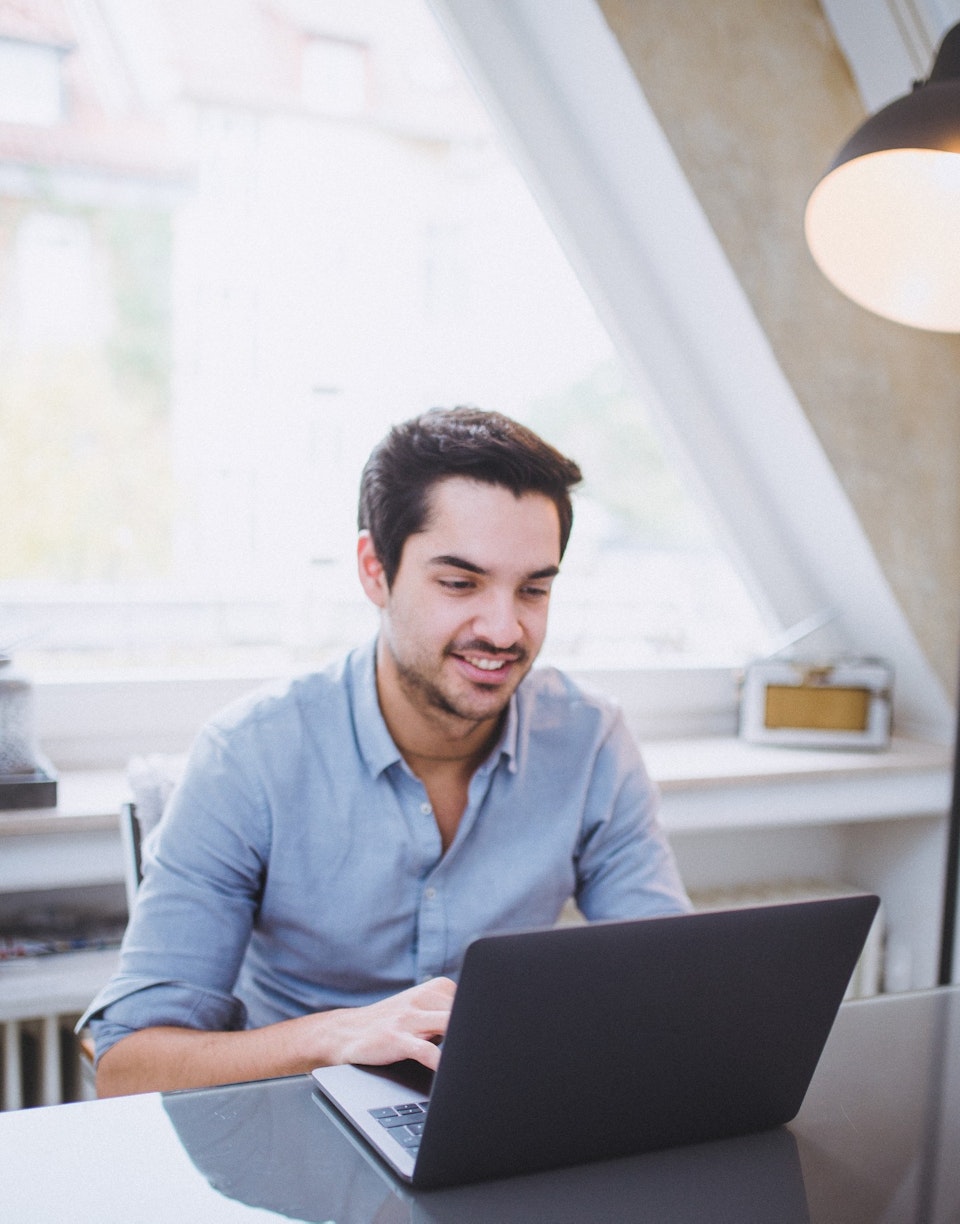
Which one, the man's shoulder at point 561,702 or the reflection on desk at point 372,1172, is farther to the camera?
the man's shoulder at point 561,702

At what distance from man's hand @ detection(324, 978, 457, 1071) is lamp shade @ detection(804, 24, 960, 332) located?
0.94 metres

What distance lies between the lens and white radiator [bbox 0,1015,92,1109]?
190cm

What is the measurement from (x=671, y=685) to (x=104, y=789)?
1.19 meters

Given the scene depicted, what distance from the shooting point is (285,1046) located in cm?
108

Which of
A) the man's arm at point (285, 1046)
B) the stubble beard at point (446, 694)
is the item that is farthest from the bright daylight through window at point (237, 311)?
the man's arm at point (285, 1046)

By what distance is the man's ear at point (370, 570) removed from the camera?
1.50 metres

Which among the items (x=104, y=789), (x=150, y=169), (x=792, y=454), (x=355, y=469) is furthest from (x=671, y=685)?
(x=150, y=169)

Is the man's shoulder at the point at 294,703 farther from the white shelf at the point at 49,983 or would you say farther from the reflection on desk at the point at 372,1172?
the white shelf at the point at 49,983

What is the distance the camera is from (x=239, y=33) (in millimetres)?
2150

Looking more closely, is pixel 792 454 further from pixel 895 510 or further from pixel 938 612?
pixel 938 612

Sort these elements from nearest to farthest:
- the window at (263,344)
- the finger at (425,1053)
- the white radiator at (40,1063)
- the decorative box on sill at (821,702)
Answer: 1. the finger at (425,1053)
2. the white radiator at (40,1063)
3. the window at (263,344)
4. the decorative box on sill at (821,702)

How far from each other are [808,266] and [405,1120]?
178 centimetres

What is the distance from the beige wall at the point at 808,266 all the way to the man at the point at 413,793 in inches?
34.8

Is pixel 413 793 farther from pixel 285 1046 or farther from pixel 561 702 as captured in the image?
pixel 285 1046
